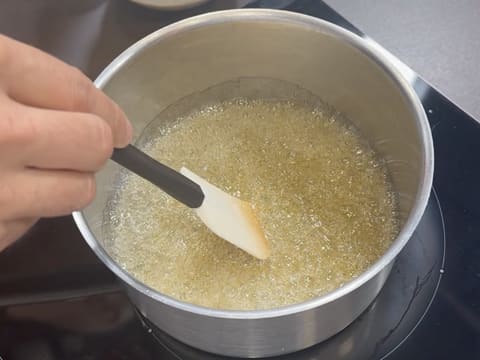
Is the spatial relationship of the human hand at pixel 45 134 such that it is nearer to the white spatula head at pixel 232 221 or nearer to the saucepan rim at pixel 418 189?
the saucepan rim at pixel 418 189

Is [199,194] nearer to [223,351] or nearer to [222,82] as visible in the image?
[223,351]

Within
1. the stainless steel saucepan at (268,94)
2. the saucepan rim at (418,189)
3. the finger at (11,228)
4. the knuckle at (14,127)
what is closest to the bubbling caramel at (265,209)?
the stainless steel saucepan at (268,94)

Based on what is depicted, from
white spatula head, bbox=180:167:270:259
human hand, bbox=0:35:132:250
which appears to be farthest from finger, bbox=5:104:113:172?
white spatula head, bbox=180:167:270:259

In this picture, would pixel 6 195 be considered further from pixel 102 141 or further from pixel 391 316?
pixel 391 316

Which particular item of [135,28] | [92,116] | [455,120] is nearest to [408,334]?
[455,120]

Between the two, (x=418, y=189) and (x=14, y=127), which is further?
(x=418, y=189)

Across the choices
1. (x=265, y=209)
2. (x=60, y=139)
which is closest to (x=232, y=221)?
(x=265, y=209)

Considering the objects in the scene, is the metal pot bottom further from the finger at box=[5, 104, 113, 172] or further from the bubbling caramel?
the finger at box=[5, 104, 113, 172]
